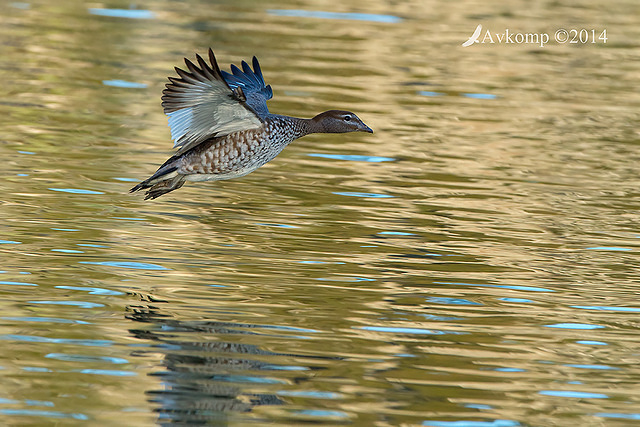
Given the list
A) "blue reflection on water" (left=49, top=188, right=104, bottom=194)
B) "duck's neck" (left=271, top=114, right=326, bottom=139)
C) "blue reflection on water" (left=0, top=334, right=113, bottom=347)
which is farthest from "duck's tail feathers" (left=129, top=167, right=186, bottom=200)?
"blue reflection on water" (left=0, top=334, right=113, bottom=347)

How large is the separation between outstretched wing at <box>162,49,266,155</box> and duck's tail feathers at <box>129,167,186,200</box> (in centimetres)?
27

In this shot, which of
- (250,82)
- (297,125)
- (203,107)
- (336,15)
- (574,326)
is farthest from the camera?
(336,15)

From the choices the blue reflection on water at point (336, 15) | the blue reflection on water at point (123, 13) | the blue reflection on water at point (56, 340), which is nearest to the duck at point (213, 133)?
the blue reflection on water at point (56, 340)

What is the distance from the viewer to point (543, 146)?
58.9 ft

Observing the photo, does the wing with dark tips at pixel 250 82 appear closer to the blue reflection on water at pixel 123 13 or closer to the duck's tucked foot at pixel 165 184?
the duck's tucked foot at pixel 165 184

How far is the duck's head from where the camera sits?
40.6 feet

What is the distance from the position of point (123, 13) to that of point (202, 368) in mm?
20765

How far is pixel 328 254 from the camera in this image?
11.6 m

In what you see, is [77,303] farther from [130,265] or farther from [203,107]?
[203,107]

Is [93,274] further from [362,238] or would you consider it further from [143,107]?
[143,107]

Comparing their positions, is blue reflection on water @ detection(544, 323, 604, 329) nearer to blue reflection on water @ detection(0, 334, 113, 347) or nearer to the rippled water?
the rippled water

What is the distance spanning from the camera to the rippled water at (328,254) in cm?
790

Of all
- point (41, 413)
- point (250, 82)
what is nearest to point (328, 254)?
point (250, 82)

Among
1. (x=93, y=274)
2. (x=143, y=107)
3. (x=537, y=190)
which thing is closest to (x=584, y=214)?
(x=537, y=190)
